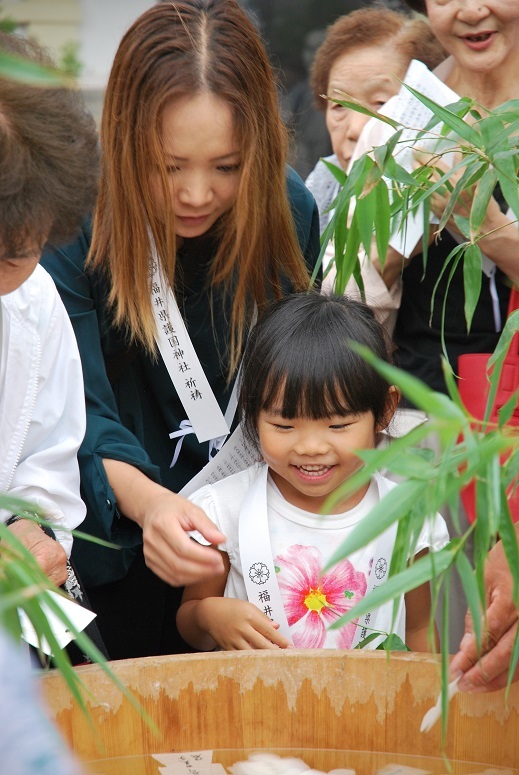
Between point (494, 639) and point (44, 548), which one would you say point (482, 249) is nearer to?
point (494, 639)

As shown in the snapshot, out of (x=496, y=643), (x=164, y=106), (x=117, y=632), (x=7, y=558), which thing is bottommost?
(x=117, y=632)

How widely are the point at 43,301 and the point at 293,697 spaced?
2.77ft

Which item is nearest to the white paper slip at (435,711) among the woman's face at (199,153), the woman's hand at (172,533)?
the woman's hand at (172,533)

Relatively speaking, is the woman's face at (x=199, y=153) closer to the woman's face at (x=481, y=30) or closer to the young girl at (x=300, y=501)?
the young girl at (x=300, y=501)

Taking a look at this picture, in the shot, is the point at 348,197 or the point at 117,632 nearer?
the point at 348,197

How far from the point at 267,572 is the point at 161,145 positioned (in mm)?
842

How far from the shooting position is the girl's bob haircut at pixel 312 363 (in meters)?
2.09

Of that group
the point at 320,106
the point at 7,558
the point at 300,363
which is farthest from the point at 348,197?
the point at 320,106

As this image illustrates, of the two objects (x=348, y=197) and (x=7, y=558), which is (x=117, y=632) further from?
(x=7, y=558)

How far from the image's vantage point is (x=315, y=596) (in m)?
2.14

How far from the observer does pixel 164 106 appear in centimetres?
208

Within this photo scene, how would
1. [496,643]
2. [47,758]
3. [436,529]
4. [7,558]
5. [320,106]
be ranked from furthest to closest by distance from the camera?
[320,106]
[436,529]
[496,643]
[7,558]
[47,758]

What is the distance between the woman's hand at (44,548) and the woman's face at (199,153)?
0.68 meters

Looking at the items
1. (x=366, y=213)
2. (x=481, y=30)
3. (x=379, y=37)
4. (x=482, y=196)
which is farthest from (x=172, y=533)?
(x=379, y=37)
